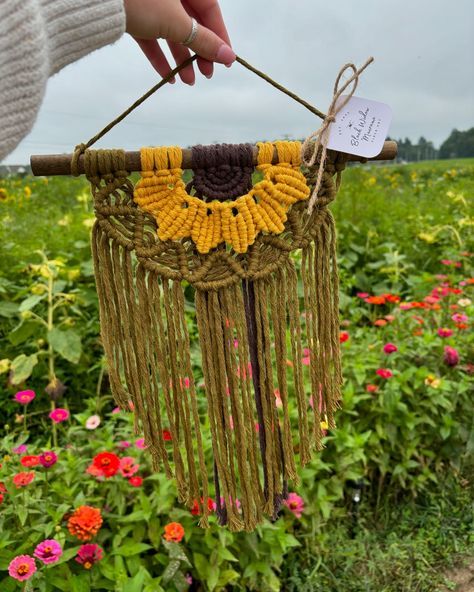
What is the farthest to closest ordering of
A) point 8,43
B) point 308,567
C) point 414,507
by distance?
point 414,507
point 308,567
point 8,43

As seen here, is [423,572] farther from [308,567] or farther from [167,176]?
[167,176]

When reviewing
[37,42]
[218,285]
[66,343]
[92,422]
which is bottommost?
[92,422]

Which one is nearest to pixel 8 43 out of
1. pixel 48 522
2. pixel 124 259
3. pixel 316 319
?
pixel 124 259

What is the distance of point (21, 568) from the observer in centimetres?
123

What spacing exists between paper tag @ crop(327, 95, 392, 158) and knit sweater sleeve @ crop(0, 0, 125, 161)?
1.35 feet

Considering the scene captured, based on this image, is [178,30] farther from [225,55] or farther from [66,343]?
[66,343]

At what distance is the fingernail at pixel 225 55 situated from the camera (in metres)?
1.01

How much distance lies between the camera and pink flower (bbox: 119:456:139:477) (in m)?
1.57

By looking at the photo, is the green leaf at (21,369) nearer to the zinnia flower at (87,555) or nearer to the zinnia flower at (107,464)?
the zinnia flower at (107,464)

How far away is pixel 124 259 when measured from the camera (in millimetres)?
1025

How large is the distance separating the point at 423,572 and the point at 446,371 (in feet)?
2.28

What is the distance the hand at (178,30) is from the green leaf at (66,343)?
1285 mm

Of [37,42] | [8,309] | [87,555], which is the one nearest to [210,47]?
[37,42]

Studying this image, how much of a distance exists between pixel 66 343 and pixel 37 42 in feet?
5.36
